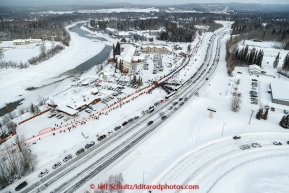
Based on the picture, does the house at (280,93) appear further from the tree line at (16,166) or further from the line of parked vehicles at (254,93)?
the tree line at (16,166)

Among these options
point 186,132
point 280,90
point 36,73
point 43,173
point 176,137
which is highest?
point 280,90

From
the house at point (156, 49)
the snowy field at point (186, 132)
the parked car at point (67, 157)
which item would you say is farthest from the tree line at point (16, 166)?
the house at point (156, 49)

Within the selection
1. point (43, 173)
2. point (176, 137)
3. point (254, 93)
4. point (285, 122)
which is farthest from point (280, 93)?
point (43, 173)

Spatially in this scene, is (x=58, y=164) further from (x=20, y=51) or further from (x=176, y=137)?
A: (x=20, y=51)

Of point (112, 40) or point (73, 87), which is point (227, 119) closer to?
point (73, 87)

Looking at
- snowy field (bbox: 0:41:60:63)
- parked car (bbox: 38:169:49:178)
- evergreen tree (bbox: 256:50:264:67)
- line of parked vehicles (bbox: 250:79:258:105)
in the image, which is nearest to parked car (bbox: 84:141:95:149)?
parked car (bbox: 38:169:49:178)

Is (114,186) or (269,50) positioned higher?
(269,50)

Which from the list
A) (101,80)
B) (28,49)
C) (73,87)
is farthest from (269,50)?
(28,49)
